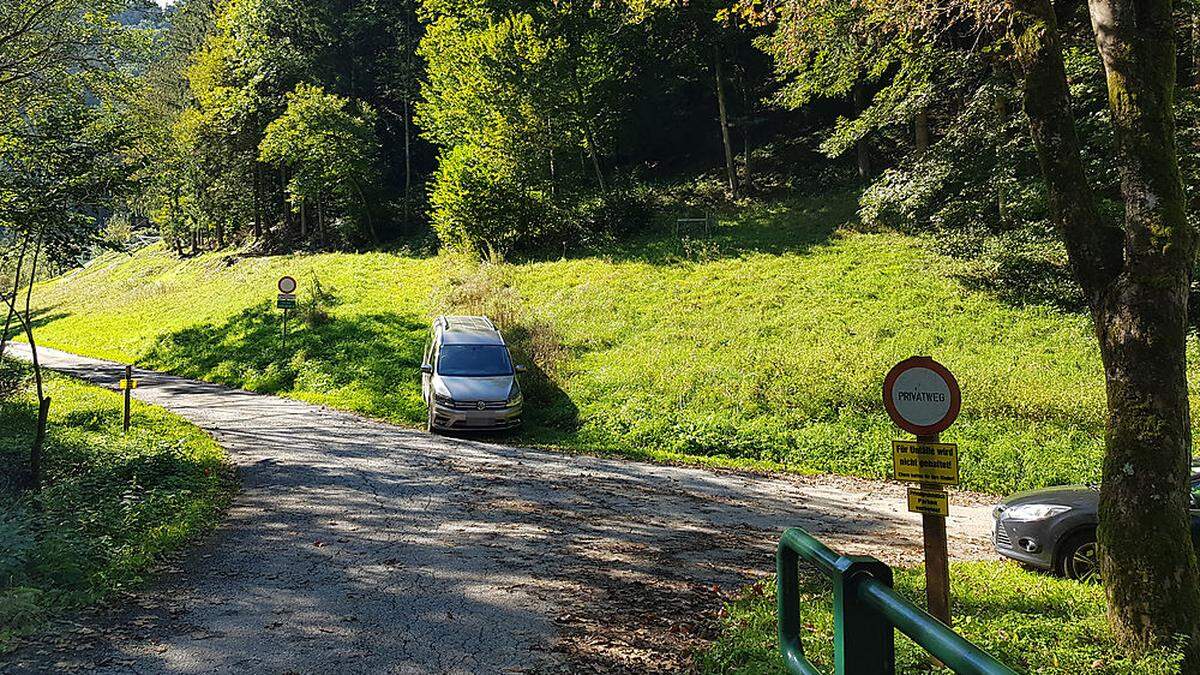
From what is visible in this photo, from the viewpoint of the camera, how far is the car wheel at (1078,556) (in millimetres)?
6470

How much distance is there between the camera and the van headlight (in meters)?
6.68

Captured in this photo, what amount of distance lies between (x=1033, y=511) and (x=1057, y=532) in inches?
11.0

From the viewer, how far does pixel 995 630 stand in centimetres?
468

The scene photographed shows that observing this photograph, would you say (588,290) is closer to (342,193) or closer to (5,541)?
(5,541)

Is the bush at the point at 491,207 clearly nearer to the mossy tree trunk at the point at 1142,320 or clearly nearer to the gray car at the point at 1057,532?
the gray car at the point at 1057,532

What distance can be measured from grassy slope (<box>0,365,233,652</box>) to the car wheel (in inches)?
333

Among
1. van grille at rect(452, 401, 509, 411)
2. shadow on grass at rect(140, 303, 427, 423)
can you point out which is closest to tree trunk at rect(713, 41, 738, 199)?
shadow on grass at rect(140, 303, 427, 423)

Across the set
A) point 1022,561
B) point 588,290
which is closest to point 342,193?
point 588,290

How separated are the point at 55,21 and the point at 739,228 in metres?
22.3

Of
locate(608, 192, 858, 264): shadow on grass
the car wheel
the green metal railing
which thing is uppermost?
locate(608, 192, 858, 264): shadow on grass

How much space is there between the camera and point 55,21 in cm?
1282

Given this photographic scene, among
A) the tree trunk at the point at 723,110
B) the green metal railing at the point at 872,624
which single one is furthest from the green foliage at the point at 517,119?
the green metal railing at the point at 872,624

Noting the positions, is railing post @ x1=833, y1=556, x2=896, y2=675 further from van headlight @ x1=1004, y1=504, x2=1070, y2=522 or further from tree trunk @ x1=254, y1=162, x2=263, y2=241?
tree trunk @ x1=254, y1=162, x2=263, y2=241

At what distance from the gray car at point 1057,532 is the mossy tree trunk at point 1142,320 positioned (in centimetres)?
246
